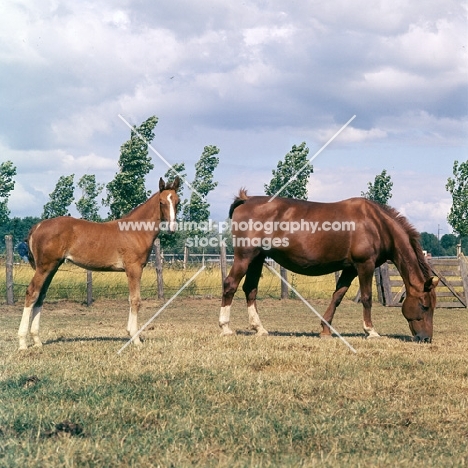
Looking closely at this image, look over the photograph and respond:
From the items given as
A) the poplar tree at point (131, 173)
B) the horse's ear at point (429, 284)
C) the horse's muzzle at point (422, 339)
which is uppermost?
the poplar tree at point (131, 173)

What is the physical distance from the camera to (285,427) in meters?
4.57

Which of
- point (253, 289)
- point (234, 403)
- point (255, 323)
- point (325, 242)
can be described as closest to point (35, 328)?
point (255, 323)

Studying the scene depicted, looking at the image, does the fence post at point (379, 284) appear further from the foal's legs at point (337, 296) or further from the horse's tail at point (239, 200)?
the horse's tail at point (239, 200)

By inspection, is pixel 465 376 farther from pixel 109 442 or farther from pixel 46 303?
pixel 46 303

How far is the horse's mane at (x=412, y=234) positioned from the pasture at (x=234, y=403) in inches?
59.1

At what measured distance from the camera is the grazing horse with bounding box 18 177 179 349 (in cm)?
878

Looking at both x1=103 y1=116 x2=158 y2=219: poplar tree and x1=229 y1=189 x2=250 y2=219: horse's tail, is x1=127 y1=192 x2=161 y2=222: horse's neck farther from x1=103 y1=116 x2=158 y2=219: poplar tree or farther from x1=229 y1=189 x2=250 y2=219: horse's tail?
x1=103 y1=116 x2=158 y2=219: poplar tree

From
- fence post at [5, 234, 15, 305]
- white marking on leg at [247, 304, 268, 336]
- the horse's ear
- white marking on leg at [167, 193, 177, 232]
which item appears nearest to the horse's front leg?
the horse's ear

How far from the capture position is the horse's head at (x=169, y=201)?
9.09 metres

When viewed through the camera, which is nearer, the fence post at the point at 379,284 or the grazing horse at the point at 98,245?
the grazing horse at the point at 98,245

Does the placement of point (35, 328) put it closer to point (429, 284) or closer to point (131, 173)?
point (429, 284)

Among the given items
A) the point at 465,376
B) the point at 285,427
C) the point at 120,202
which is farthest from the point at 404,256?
the point at 120,202

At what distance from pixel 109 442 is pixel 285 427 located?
1.32 metres

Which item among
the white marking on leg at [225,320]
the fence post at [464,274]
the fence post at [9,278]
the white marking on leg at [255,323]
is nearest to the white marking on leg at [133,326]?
A: the white marking on leg at [225,320]
